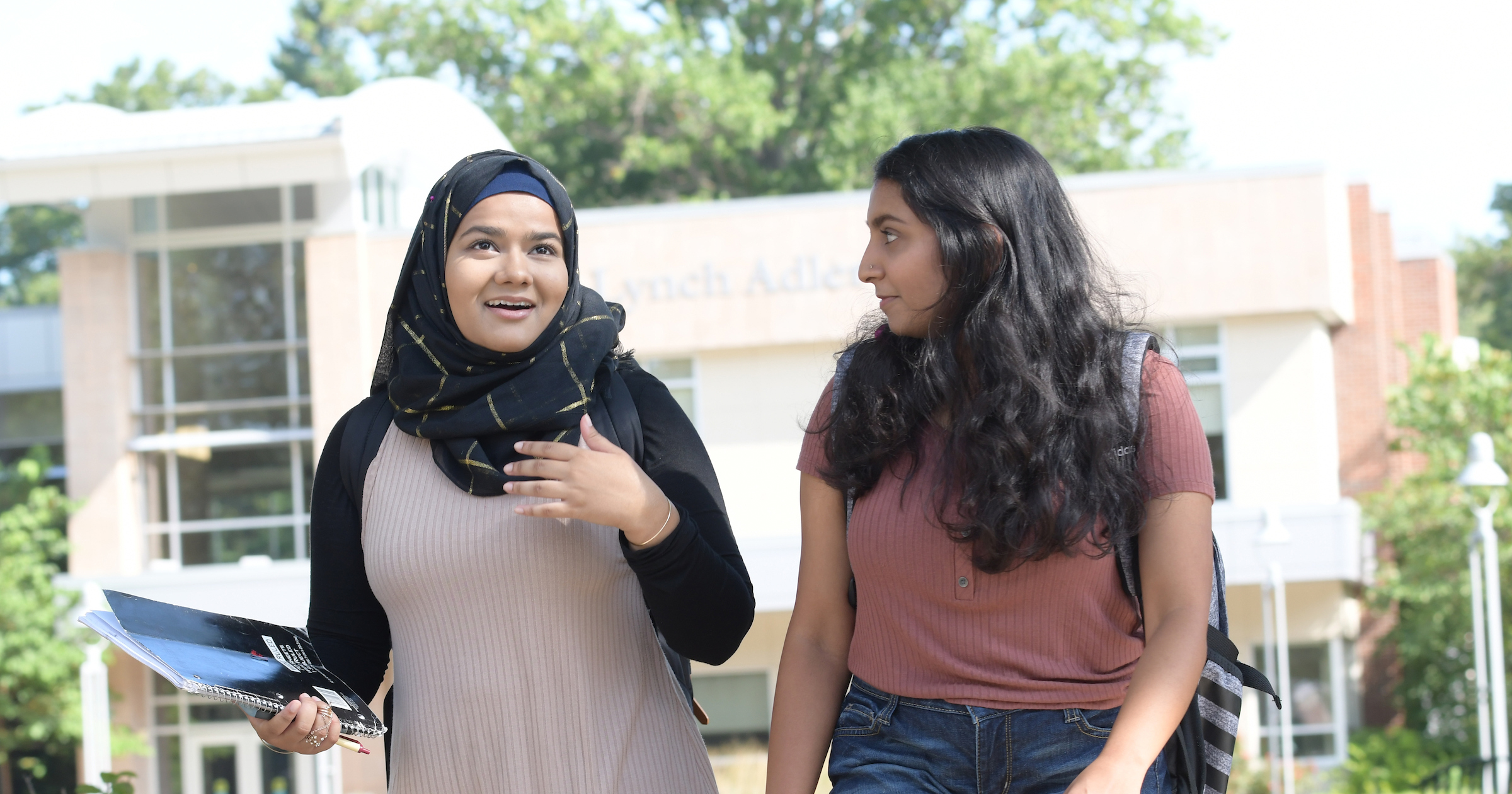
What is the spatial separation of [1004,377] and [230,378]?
19.8 meters

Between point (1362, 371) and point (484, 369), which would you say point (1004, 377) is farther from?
point (1362, 371)

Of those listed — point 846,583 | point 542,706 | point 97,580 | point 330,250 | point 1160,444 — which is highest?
point 330,250

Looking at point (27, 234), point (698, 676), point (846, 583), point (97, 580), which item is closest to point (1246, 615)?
point (698, 676)

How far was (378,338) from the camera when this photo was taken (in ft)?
66.5

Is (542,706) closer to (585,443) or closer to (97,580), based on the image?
(585,443)

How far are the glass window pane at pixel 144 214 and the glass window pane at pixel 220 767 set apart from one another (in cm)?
744

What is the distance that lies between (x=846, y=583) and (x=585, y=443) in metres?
0.58

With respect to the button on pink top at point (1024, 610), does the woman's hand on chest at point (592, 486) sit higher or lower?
higher

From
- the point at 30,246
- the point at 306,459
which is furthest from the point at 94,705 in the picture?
the point at 30,246

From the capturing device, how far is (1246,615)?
19.9 m

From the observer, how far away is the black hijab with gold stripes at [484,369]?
271 cm

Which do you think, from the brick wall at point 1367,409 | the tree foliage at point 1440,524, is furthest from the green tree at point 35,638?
the brick wall at point 1367,409

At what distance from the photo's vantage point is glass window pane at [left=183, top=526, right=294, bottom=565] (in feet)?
66.7

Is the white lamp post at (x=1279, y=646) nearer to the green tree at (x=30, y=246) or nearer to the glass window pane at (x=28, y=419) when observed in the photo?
the glass window pane at (x=28, y=419)
